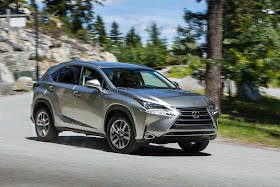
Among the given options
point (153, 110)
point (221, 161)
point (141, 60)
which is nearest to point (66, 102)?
point (153, 110)

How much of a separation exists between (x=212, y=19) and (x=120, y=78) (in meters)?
7.79

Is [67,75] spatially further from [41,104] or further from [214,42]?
[214,42]

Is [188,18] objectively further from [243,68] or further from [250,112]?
[250,112]

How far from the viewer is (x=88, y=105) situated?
934cm

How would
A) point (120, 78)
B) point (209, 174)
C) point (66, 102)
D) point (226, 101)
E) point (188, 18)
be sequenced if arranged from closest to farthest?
point (209, 174) < point (120, 78) < point (66, 102) < point (188, 18) < point (226, 101)

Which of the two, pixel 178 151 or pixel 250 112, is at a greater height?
pixel 178 151

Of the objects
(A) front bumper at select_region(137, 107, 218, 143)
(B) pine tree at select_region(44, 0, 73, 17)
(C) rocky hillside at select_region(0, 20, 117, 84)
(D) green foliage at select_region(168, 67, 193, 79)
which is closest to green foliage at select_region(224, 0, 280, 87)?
(A) front bumper at select_region(137, 107, 218, 143)

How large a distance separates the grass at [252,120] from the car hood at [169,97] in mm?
4055

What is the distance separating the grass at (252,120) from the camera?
13.1 metres

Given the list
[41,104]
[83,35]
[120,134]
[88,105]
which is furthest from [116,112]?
[83,35]

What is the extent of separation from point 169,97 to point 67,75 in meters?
2.83

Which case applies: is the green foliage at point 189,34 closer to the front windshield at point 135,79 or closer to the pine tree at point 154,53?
the front windshield at point 135,79

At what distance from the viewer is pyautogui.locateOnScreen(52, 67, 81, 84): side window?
10047mm

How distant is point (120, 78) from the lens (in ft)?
30.6
